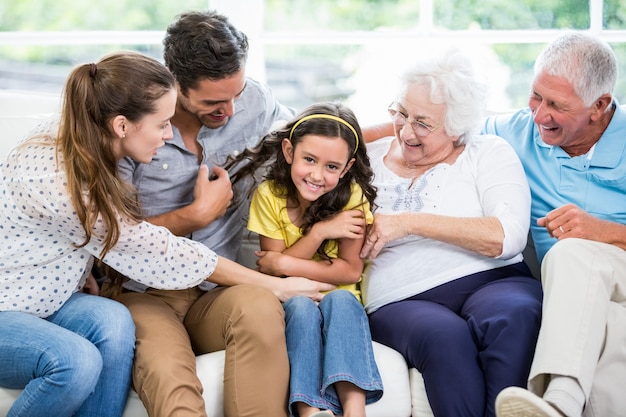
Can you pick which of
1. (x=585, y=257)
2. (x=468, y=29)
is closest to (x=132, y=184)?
(x=585, y=257)

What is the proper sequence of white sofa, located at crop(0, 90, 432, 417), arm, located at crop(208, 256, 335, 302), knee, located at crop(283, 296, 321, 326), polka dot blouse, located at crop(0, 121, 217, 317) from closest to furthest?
polka dot blouse, located at crop(0, 121, 217, 317) → white sofa, located at crop(0, 90, 432, 417) → knee, located at crop(283, 296, 321, 326) → arm, located at crop(208, 256, 335, 302)

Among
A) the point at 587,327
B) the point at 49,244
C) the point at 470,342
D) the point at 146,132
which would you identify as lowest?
the point at 470,342

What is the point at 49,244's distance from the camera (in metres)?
2.05

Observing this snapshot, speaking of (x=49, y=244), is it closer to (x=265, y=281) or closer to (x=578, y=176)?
(x=265, y=281)

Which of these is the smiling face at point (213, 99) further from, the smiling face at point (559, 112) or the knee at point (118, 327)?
the smiling face at point (559, 112)

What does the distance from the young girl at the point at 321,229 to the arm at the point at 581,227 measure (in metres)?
0.52

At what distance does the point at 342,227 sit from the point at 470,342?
48 centimetres

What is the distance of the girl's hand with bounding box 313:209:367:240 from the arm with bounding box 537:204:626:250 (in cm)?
54

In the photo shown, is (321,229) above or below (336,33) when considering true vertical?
below

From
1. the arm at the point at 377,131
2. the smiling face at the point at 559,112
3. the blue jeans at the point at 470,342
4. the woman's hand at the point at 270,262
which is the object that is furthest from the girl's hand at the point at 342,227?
the smiling face at the point at 559,112

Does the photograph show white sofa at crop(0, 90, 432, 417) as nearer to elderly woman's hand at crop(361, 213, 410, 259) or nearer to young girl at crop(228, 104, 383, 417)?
young girl at crop(228, 104, 383, 417)

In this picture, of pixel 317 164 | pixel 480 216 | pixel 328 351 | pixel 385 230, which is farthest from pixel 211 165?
pixel 480 216

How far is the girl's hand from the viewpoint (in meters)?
2.35

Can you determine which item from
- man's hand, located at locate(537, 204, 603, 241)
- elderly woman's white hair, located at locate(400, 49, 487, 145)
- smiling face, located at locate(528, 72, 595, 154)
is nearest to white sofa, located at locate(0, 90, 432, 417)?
man's hand, located at locate(537, 204, 603, 241)
